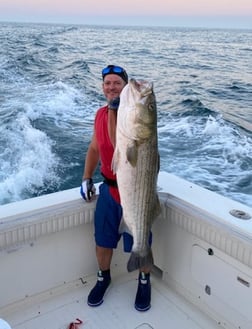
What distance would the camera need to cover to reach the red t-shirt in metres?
Answer: 2.80

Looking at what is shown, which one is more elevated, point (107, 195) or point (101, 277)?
point (107, 195)

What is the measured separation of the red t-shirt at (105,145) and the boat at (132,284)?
0.90ft

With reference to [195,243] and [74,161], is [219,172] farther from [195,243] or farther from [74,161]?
[195,243]

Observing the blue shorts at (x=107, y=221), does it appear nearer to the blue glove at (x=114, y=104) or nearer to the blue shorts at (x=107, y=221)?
the blue shorts at (x=107, y=221)

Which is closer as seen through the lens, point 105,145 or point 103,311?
point 105,145

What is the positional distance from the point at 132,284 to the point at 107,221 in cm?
69

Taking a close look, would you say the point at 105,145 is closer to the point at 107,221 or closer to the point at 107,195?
the point at 107,195

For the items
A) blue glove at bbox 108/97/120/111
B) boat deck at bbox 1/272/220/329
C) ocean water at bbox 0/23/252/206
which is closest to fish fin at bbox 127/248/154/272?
boat deck at bbox 1/272/220/329

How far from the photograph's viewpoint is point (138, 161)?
2248 millimetres

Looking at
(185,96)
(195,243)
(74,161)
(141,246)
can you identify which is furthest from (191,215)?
(185,96)

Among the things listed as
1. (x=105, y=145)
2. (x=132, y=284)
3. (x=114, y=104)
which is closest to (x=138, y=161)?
(x=114, y=104)

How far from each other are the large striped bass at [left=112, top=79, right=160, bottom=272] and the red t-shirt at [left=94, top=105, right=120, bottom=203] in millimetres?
411

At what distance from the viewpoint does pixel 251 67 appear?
73.0ft

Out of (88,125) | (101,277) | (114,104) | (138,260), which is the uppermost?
(114,104)
